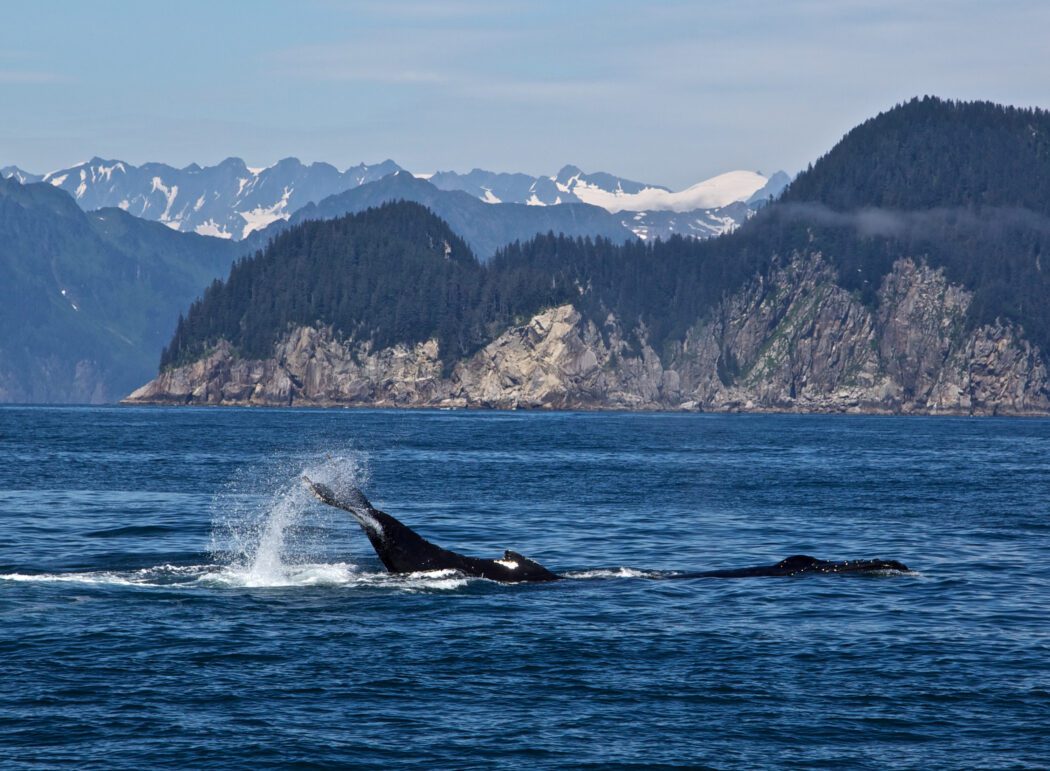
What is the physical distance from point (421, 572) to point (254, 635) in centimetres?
882

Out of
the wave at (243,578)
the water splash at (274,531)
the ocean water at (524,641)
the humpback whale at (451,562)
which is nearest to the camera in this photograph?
the ocean water at (524,641)

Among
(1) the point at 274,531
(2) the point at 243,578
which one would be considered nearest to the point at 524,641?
(2) the point at 243,578

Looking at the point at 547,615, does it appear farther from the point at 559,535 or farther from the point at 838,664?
the point at 559,535

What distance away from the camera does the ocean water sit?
24453 mm

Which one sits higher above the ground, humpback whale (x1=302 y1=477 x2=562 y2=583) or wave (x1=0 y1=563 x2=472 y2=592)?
humpback whale (x1=302 y1=477 x2=562 y2=583)

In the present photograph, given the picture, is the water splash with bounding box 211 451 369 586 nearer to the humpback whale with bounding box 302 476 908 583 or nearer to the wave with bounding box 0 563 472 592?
the wave with bounding box 0 563 472 592

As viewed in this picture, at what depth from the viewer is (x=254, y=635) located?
108 feet

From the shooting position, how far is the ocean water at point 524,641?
24453 mm

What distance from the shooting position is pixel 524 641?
107ft

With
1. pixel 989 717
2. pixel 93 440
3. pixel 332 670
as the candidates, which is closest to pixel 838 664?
pixel 989 717

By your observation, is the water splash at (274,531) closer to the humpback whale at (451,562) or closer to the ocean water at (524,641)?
the ocean water at (524,641)

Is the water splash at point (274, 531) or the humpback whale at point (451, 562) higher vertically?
the humpback whale at point (451, 562)

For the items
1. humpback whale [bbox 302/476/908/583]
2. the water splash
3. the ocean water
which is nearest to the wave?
the water splash

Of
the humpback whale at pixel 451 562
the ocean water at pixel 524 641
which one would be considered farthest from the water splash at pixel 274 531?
the humpback whale at pixel 451 562
